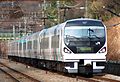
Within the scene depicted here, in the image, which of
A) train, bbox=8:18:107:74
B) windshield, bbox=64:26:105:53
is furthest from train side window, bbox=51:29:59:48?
windshield, bbox=64:26:105:53

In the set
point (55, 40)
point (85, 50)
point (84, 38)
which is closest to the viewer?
point (85, 50)

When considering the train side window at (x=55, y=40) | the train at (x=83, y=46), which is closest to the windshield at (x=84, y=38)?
the train at (x=83, y=46)

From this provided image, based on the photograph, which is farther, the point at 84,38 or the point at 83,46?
the point at 84,38

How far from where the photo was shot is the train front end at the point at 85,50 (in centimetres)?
2220

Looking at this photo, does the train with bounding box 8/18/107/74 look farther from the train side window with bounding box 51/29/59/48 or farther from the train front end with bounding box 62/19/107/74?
the train side window with bounding box 51/29/59/48

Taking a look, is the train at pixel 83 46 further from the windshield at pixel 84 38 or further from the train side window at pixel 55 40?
the train side window at pixel 55 40

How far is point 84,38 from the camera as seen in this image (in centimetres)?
2245

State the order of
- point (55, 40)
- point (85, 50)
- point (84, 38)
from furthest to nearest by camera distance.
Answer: point (55, 40)
point (84, 38)
point (85, 50)

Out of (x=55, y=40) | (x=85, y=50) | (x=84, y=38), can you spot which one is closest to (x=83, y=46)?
(x=85, y=50)

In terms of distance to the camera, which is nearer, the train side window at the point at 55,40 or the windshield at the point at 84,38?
the windshield at the point at 84,38

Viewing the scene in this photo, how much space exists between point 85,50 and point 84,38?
627 mm

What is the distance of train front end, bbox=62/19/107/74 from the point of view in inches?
874

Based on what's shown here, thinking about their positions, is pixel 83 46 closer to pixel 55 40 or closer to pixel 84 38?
pixel 84 38

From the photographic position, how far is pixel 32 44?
3962cm
